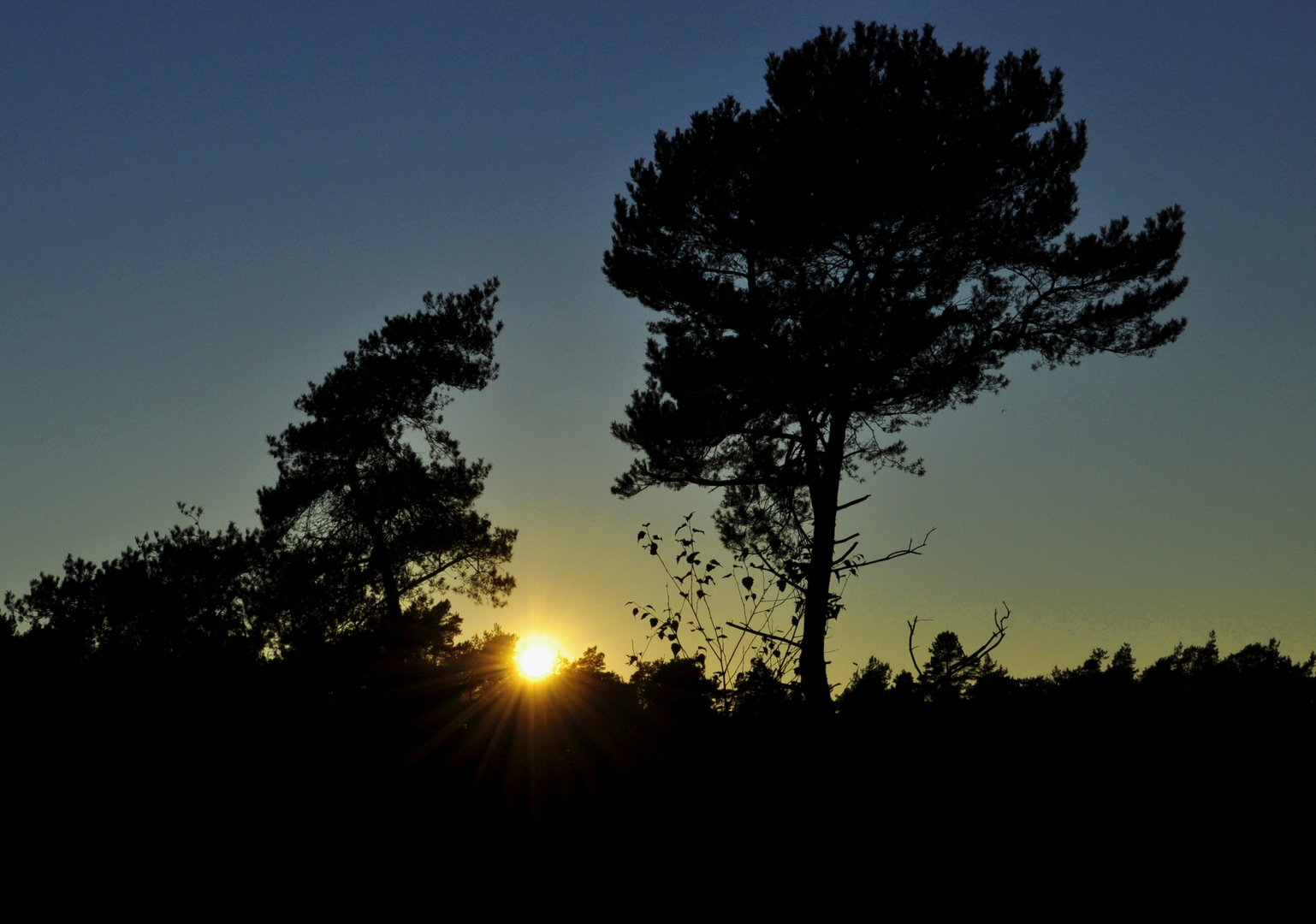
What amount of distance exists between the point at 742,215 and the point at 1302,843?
10.0 m

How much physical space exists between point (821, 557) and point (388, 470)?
36.8 ft

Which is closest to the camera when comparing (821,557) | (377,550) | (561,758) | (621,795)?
(621,795)

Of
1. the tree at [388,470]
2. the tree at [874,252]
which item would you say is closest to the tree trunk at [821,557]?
the tree at [874,252]

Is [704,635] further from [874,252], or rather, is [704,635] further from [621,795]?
[874,252]

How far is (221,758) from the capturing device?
25.3ft

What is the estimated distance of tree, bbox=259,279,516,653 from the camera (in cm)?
1958

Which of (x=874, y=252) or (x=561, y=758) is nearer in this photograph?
(x=561, y=758)

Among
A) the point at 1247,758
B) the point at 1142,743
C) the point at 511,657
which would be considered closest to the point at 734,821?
the point at 1142,743

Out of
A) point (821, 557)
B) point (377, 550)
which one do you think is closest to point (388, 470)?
point (377, 550)

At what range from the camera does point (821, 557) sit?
12.2m

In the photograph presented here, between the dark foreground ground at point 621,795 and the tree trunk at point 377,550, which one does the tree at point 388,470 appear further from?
the dark foreground ground at point 621,795

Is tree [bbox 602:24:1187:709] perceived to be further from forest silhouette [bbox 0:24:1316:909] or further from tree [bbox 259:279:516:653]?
tree [bbox 259:279:516:653]

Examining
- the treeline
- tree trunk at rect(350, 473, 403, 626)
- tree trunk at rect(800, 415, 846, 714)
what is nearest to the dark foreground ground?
the treeline

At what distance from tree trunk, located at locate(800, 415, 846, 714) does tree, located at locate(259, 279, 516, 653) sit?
Result: 32.6 ft
